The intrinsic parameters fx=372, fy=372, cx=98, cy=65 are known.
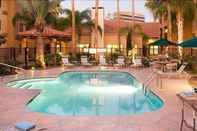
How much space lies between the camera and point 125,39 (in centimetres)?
3916

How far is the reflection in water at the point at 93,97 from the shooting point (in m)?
11.6

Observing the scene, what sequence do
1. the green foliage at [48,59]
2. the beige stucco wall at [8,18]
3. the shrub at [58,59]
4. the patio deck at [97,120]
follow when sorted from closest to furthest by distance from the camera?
the patio deck at [97,120], the green foliage at [48,59], the shrub at [58,59], the beige stucco wall at [8,18]

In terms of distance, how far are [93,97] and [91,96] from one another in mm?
316

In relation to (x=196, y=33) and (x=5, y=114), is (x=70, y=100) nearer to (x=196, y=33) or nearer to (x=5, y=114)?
(x=5, y=114)

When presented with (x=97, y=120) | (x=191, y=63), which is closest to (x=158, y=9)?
(x=191, y=63)

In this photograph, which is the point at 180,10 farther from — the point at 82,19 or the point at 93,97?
the point at 93,97

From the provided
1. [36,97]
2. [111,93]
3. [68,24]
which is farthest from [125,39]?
[36,97]

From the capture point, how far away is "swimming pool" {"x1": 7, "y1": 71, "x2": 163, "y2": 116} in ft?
37.7

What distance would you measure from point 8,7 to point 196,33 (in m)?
15.3

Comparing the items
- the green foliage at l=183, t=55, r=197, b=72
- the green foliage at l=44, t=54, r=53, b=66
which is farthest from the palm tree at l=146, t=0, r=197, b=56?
the green foliage at l=44, t=54, r=53, b=66

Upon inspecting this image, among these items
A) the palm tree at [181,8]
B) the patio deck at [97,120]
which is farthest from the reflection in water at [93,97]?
the palm tree at [181,8]

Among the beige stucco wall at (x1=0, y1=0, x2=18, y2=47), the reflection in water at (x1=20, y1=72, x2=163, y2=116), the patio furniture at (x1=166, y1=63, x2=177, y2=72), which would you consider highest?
the beige stucco wall at (x1=0, y1=0, x2=18, y2=47)

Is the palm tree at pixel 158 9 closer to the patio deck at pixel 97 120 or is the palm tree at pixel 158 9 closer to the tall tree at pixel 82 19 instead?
the tall tree at pixel 82 19

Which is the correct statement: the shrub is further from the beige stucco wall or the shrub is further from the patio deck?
the patio deck
